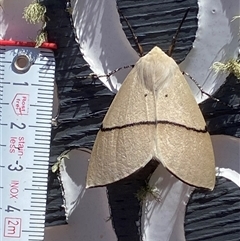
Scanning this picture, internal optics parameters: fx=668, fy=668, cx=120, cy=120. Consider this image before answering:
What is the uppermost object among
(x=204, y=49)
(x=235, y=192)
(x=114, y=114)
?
(x=204, y=49)

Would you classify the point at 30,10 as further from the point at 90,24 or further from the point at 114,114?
the point at 114,114

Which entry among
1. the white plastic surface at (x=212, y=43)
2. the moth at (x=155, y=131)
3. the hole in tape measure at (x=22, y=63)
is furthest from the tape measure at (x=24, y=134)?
the white plastic surface at (x=212, y=43)

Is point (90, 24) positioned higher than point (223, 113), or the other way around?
point (90, 24)

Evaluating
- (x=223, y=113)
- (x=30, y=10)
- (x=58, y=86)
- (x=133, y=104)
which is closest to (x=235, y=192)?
(x=223, y=113)

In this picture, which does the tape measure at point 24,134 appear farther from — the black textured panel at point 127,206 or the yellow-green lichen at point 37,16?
the black textured panel at point 127,206

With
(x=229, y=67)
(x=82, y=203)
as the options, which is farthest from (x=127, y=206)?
(x=229, y=67)

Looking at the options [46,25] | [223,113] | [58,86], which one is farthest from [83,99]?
[223,113]
